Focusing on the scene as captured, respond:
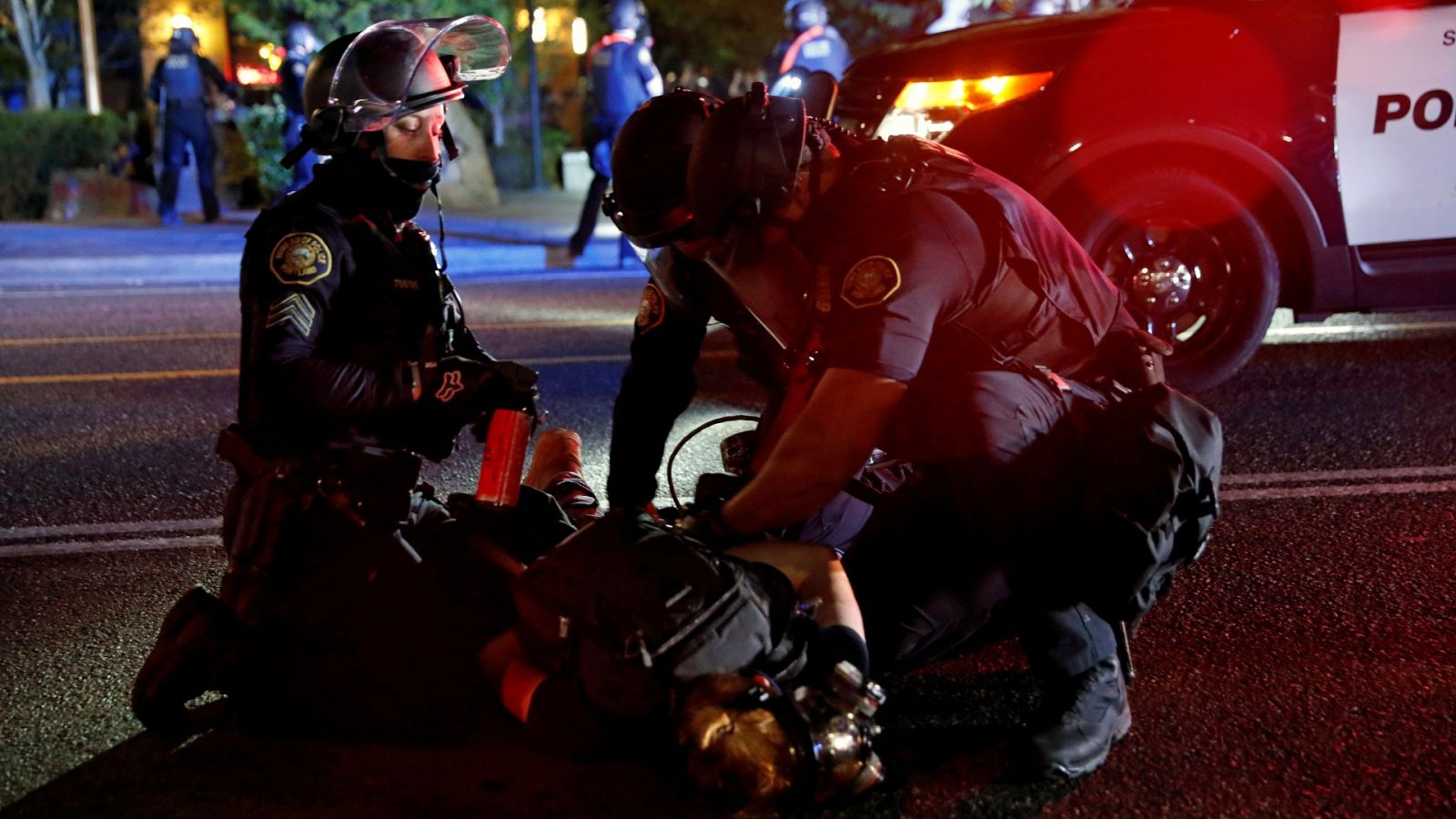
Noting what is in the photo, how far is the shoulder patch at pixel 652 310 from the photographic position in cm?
357

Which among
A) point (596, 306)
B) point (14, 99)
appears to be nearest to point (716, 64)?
point (14, 99)

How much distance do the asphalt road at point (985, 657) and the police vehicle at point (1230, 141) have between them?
1.59 ft

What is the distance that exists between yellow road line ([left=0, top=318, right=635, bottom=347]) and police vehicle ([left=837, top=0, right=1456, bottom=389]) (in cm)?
291

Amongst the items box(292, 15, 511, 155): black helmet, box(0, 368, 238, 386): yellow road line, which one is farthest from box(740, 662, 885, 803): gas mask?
box(0, 368, 238, 386): yellow road line

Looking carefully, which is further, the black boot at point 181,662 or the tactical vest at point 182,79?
the tactical vest at point 182,79

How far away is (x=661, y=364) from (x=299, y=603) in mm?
1041

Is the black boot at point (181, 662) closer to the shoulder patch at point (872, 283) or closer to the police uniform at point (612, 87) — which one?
the shoulder patch at point (872, 283)

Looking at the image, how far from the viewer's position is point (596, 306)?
30.8 ft

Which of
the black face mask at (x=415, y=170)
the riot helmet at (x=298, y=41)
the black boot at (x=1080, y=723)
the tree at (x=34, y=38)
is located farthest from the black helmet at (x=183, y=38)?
the black boot at (x=1080, y=723)

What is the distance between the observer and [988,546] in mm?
3203

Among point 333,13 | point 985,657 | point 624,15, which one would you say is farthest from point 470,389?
point 333,13

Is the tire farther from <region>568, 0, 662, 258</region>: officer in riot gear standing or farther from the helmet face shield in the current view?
<region>568, 0, 662, 258</region>: officer in riot gear standing

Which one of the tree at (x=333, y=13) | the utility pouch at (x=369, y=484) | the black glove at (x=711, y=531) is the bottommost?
the black glove at (x=711, y=531)

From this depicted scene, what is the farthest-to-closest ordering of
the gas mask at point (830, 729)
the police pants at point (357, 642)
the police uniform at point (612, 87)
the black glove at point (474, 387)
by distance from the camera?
the police uniform at point (612, 87)
the black glove at point (474, 387)
the police pants at point (357, 642)
the gas mask at point (830, 729)
